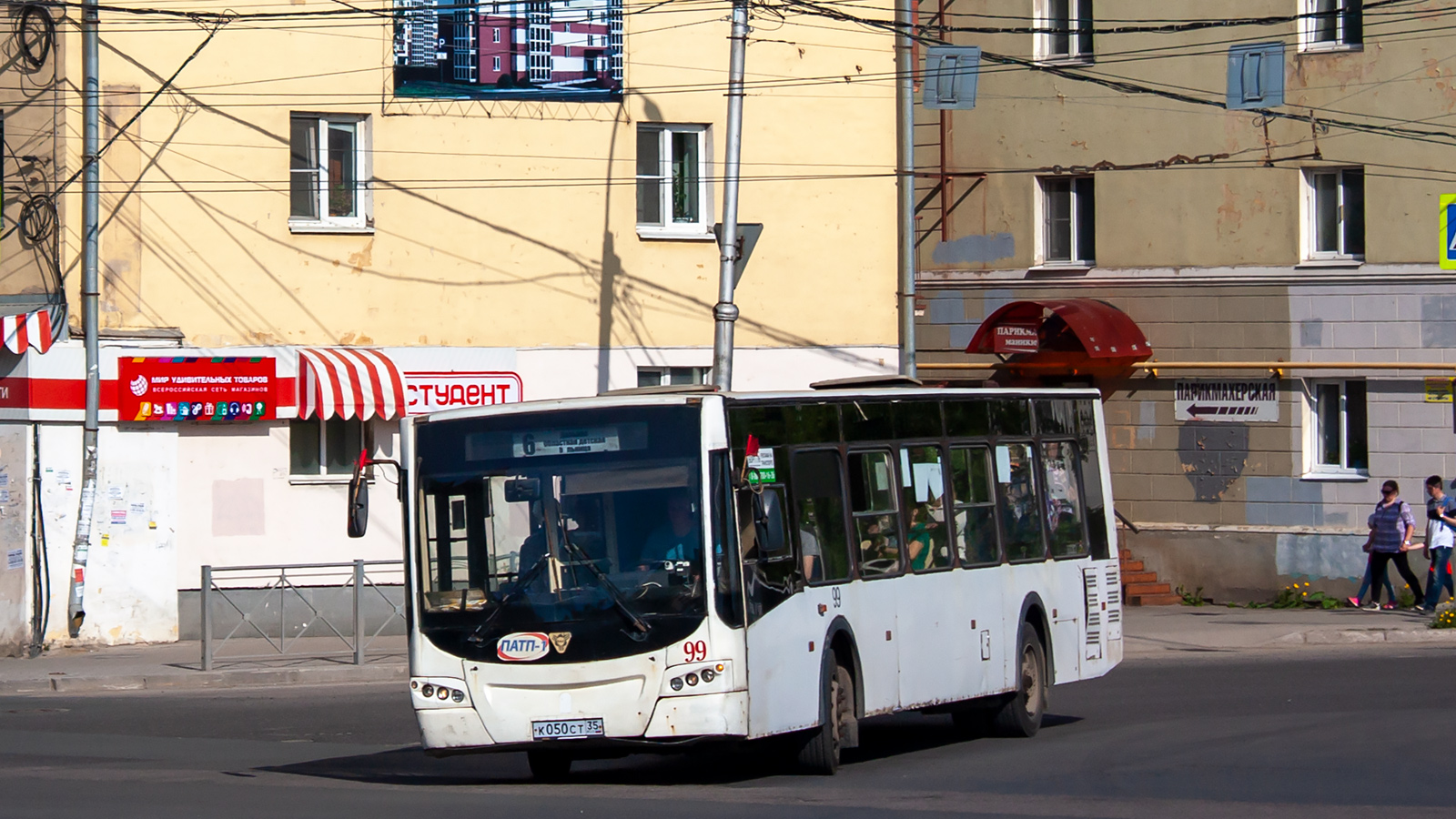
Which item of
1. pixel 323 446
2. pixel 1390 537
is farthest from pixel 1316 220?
pixel 323 446

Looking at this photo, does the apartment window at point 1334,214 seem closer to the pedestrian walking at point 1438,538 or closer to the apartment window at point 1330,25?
the apartment window at point 1330,25

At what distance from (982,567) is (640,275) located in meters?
11.8

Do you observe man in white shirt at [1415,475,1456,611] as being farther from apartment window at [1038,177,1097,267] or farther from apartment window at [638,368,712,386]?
apartment window at [638,368,712,386]

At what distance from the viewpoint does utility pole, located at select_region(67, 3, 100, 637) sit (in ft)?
70.0

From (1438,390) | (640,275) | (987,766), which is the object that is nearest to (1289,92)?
(1438,390)

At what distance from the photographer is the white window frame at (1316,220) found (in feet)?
84.8

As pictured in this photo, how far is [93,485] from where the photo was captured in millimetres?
21469

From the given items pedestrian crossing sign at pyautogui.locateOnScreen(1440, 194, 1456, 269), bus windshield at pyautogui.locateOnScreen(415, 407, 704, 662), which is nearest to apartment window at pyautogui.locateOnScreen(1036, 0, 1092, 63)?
pedestrian crossing sign at pyautogui.locateOnScreen(1440, 194, 1456, 269)

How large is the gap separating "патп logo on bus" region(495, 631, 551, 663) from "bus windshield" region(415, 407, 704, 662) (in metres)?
0.03

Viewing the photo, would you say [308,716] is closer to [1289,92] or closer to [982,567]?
[982,567]

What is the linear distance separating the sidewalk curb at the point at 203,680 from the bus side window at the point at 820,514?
7.62 metres

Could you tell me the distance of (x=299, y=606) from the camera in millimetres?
21250

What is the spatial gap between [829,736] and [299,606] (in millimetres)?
11131

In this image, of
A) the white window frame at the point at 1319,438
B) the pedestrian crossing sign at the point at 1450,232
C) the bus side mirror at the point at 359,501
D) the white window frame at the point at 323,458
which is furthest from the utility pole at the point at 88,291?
the pedestrian crossing sign at the point at 1450,232
